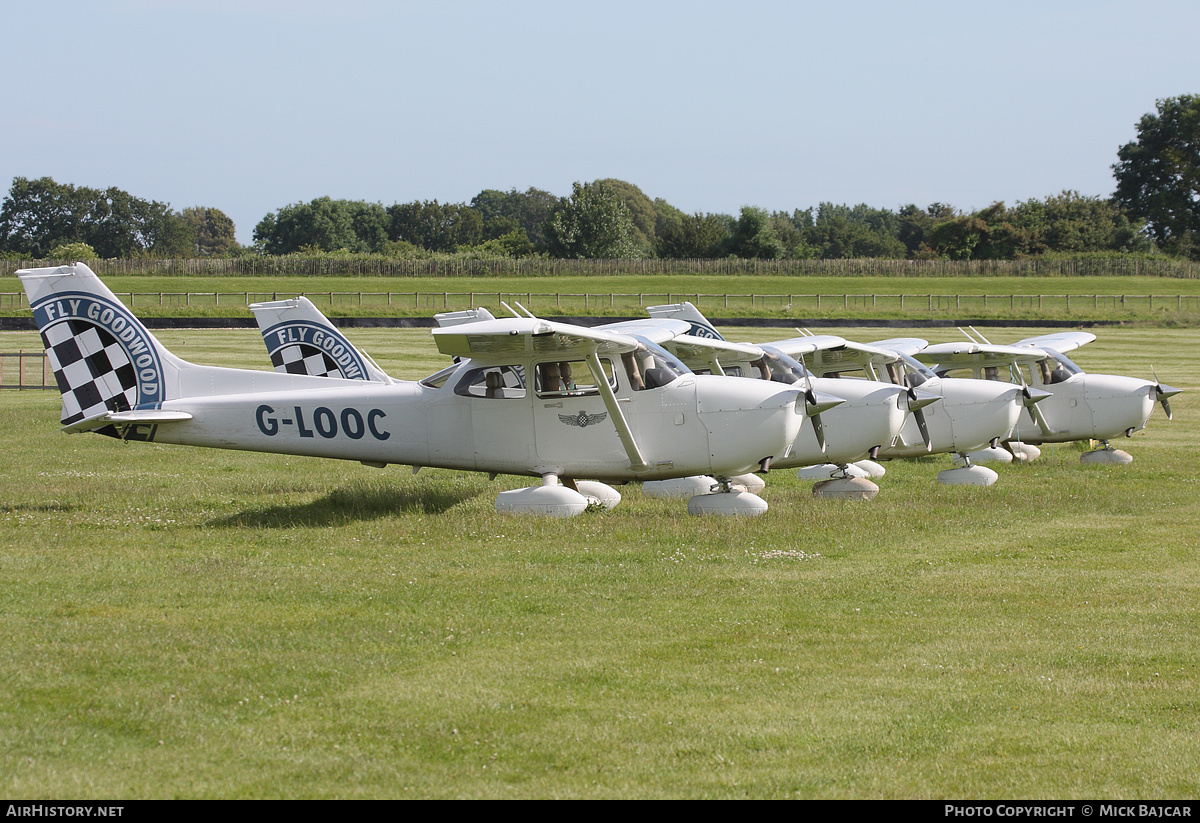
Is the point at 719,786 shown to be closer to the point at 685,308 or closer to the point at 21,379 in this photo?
the point at 685,308

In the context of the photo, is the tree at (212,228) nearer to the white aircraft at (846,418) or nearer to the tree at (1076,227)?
the tree at (1076,227)

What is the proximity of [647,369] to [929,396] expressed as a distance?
202 inches

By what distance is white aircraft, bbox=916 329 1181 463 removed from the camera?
1766cm

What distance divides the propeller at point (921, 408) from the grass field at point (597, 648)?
115cm

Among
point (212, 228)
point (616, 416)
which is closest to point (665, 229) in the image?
point (212, 228)

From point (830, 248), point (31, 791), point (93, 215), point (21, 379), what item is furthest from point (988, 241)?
point (31, 791)

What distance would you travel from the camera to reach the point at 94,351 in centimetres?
1320

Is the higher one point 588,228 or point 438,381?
point 588,228

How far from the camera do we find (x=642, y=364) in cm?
1293

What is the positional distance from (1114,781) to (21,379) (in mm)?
31134

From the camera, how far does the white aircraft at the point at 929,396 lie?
15.5m

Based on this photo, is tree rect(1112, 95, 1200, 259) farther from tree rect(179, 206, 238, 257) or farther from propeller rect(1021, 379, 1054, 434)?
tree rect(179, 206, 238, 257)

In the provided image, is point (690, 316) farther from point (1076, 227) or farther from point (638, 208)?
point (638, 208)

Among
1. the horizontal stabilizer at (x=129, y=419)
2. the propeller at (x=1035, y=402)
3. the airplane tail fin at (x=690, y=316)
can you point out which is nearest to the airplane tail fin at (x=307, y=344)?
the horizontal stabilizer at (x=129, y=419)
